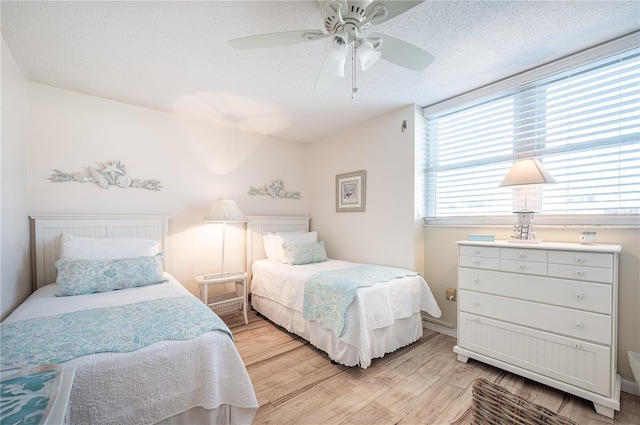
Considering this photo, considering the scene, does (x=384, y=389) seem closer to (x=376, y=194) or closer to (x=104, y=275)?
(x=376, y=194)

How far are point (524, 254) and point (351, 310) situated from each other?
51.9 inches

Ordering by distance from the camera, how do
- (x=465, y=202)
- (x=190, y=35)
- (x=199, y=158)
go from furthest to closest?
(x=199, y=158), (x=465, y=202), (x=190, y=35)

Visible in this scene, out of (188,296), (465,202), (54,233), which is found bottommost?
(188,296)

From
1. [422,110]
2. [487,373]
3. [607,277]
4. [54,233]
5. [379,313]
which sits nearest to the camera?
[607,277]

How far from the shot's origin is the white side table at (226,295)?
291 cm

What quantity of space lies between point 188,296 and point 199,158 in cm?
200

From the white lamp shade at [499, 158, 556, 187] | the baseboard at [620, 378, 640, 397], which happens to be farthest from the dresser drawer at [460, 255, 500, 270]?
the baseboard at [620, 378, 640, 397]

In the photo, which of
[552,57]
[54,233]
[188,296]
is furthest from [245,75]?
[552,57]

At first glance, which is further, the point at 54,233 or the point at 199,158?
the point at 199,158

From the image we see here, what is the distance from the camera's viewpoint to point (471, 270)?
2.19 m

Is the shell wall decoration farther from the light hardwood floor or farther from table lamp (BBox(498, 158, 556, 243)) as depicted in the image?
table lamp (BBox(498, 158, 556, 243))

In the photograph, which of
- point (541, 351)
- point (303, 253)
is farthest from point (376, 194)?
point (541, 351)

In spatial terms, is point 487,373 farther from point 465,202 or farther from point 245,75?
point 245,75

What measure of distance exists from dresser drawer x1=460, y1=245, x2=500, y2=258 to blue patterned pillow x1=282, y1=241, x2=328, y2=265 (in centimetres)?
164
